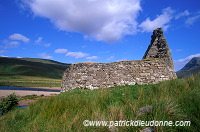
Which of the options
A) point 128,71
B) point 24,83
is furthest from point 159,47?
point 24,83

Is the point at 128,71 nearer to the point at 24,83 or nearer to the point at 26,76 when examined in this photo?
the point at 24,83

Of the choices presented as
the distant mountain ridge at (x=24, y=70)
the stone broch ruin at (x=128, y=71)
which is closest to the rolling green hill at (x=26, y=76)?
the distant mountain ridge at (x=24, y=70)

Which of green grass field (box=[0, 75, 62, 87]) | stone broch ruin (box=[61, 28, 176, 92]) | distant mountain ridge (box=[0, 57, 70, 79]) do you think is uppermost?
distant mountain ridge (box=[0, 57, 70, 79])

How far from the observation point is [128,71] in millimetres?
11633

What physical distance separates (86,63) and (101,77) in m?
2.45

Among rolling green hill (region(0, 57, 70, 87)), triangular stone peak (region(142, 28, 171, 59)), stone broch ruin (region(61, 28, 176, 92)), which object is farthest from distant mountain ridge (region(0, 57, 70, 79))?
triangular stone peak (region(142, 28, 171, 59))

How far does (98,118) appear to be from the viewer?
3.02m

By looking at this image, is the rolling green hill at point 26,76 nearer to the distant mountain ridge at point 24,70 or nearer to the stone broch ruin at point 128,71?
the distant mountain ridge at point 24,70

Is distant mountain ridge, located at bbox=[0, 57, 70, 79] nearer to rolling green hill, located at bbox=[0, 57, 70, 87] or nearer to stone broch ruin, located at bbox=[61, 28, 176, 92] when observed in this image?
rolling green hill, located at bbox=[0, 57, 70, 87]

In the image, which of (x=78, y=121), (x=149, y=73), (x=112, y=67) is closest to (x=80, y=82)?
(x=112, y=67)

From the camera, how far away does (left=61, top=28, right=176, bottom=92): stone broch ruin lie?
36.4 feet

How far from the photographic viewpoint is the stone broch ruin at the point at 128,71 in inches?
437

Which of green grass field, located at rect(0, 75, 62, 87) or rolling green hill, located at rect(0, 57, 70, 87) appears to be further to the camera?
rolling green hill, located at rect(0, 57, 70, 87)

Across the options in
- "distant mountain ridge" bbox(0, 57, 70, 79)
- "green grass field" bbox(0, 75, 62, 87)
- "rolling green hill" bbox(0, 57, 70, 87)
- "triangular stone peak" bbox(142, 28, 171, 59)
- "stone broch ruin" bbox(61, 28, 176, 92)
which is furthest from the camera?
"distant mountain ridge" bbox(0, 57, 70, 79)
